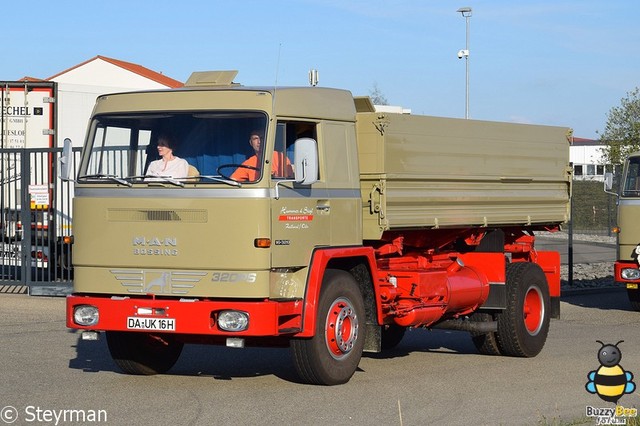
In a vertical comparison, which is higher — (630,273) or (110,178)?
(110,178)

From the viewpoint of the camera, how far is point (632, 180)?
1962 centimetres

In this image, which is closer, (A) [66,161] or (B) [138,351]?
(A) [66,161]

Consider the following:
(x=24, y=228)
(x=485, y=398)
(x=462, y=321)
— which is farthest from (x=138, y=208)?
(x=24, y=228)

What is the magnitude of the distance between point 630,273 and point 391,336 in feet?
19.7

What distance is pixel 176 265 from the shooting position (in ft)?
35.1

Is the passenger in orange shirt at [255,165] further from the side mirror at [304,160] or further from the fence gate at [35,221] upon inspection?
the fence gate at [35,221]

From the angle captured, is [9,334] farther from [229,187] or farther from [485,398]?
[485,398]

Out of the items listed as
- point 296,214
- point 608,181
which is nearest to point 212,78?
point 296,214

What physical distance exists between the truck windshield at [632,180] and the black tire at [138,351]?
997 centimetres

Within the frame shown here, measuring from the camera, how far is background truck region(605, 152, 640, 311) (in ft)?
62.6

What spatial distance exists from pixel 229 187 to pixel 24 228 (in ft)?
36.3

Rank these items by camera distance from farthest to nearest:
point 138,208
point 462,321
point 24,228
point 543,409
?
point 24,228 → point 462,321 → point 138,208 → point 543,409

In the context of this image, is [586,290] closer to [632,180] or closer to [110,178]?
[632,180]

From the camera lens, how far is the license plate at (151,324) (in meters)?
10.6
